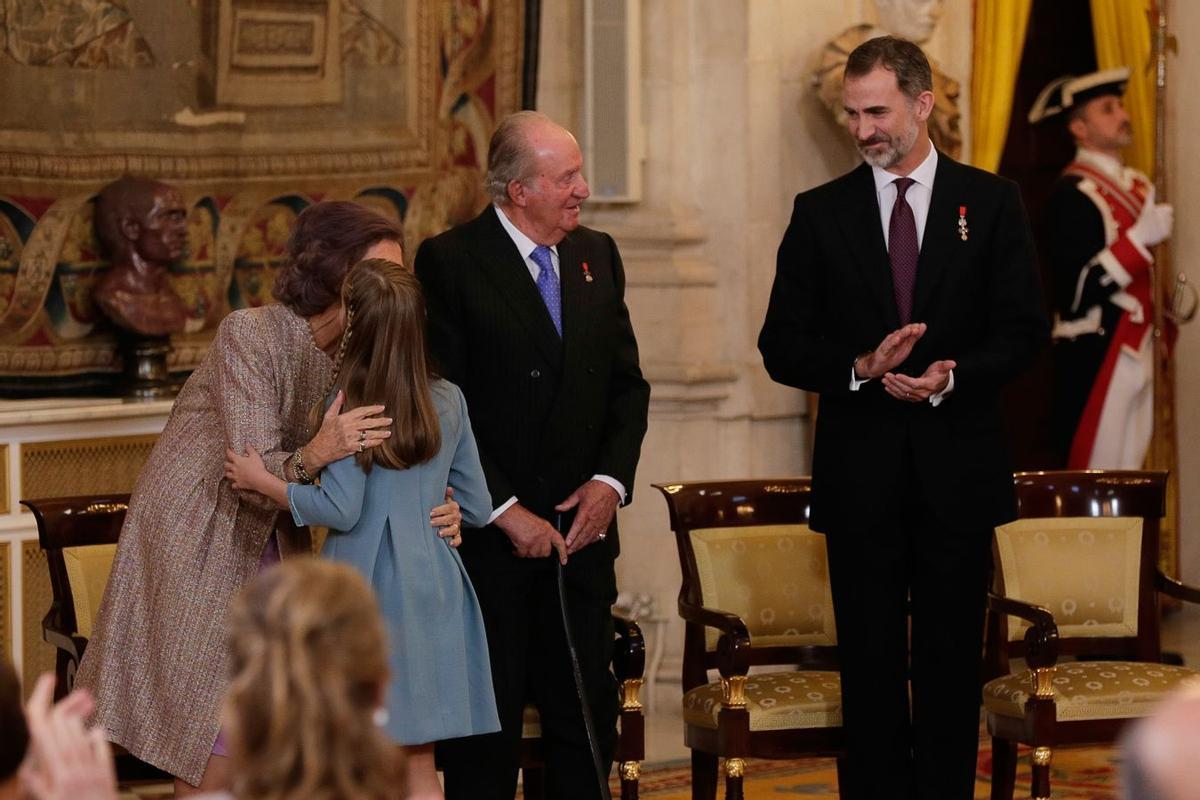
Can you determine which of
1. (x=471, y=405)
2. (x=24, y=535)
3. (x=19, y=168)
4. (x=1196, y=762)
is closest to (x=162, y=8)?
(x=19, y=168)

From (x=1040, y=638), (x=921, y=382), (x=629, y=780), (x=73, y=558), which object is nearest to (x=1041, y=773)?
(x=1040, y=638)

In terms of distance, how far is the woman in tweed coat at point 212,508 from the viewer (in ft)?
12.6

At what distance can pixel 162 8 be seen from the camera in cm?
633

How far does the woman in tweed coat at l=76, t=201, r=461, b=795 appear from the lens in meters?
3.85

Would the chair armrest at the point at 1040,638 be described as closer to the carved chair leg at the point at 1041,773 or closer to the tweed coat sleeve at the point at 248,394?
the carved chair leg at the point at 1041,773

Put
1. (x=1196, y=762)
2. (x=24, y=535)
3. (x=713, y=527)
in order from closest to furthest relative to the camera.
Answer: (x=1196, y=762)
(x=713, y=527)
(x=24, y=535)

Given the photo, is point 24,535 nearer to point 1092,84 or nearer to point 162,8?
point 162,8

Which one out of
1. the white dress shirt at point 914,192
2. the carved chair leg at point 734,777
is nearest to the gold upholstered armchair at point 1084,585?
the carved chair leg at point 734,777

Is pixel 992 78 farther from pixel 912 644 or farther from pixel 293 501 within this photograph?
pixel 293 501

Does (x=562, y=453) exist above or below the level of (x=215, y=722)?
above

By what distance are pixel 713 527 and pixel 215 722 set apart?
1.66m

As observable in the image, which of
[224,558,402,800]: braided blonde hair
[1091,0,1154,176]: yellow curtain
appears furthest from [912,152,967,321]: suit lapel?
[1091,0,1154,176]: yellow curtain

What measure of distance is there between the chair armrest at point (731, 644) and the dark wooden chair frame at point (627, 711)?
0.18 metres

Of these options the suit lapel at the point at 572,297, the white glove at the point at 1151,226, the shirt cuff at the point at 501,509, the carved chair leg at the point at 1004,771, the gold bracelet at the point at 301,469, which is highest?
the white glove at the point at 1151,226
